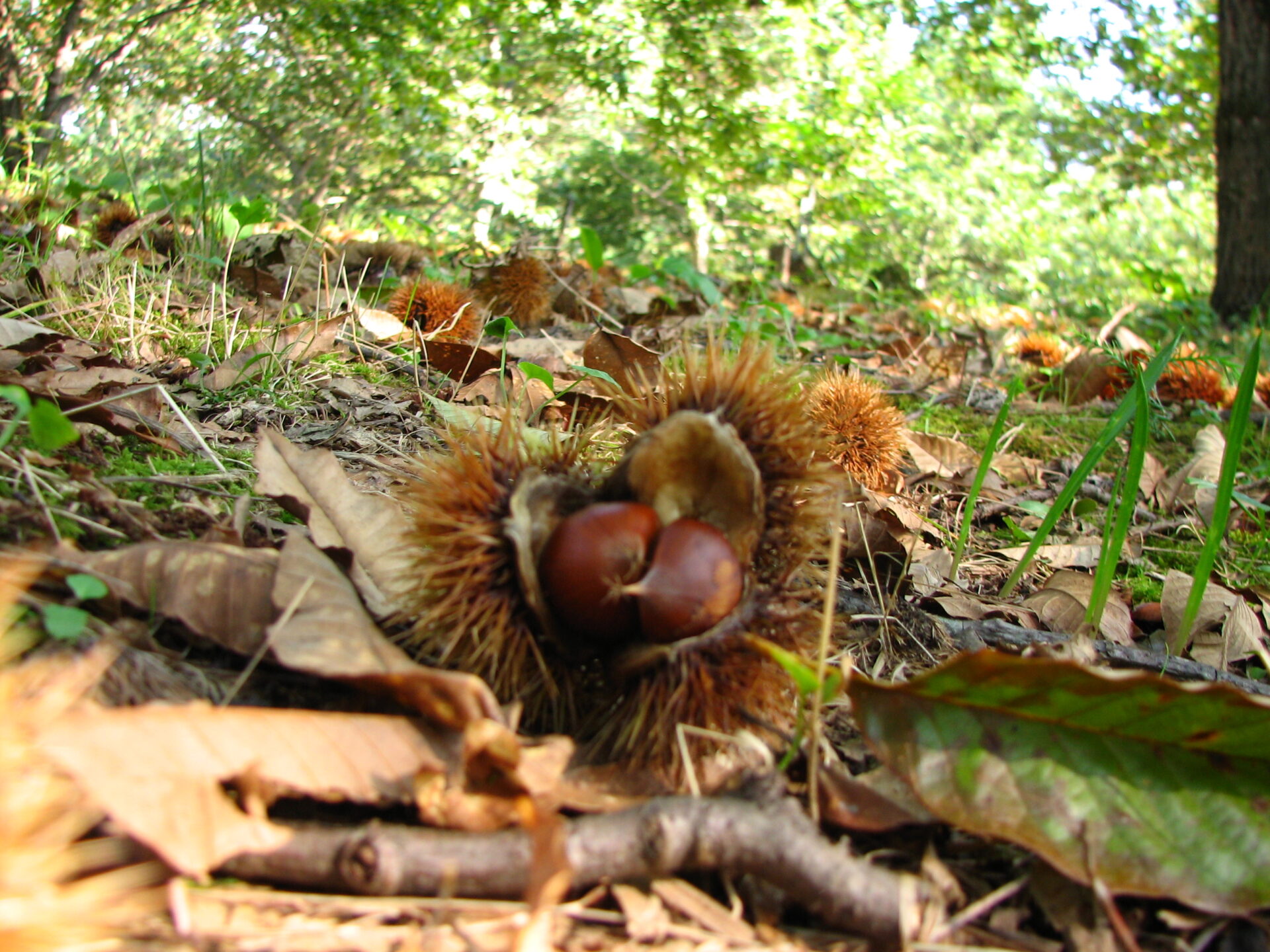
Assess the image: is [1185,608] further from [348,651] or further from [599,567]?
[348,651]

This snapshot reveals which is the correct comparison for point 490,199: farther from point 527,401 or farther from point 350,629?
point 350,629

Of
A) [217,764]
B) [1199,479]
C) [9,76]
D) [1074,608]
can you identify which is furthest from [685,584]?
[9,76]

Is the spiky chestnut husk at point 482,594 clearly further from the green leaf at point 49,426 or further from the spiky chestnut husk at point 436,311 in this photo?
the spiky chestnut husk at point 436,311

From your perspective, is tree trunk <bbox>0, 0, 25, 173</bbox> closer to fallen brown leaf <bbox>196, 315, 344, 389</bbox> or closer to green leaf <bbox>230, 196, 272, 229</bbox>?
green leaf <bbox>230, 196, 272, 229</bbox>

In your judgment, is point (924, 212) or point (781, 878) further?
point (924, 212)

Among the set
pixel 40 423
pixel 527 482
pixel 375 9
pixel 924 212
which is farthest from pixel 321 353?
pixel 924 212

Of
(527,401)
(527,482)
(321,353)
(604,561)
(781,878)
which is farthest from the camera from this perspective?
(321,353)
